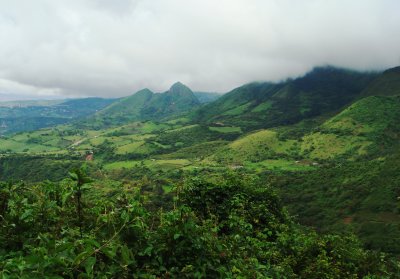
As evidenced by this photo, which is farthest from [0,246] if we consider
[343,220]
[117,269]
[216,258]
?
[343,220]

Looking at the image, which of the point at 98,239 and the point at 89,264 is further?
the point at 98,239

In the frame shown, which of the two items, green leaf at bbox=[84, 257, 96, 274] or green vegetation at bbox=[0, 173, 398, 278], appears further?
green vegetation at bbox=[0, 173, 398, 278]

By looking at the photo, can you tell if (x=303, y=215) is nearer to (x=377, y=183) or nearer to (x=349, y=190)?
(x=349, y=190)

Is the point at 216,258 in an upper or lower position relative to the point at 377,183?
upper

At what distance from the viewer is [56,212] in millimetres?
8898

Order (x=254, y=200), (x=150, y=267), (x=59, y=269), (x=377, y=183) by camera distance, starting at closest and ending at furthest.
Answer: (x=59, y=269) → (x=150, y=267) → (x=254, y=200) → (x=377, y=183)

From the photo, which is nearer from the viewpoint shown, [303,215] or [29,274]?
[29,274]

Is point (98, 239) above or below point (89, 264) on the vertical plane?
below

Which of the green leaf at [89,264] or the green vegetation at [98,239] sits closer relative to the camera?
the green leaf at [89,264]

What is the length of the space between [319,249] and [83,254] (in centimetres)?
1450

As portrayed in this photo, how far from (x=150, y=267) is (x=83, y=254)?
8.95 feet

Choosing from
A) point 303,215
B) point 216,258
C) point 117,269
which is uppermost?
point 117,269

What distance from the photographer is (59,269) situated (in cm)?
507

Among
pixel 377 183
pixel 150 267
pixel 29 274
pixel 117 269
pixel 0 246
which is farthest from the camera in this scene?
pixel 377 183
